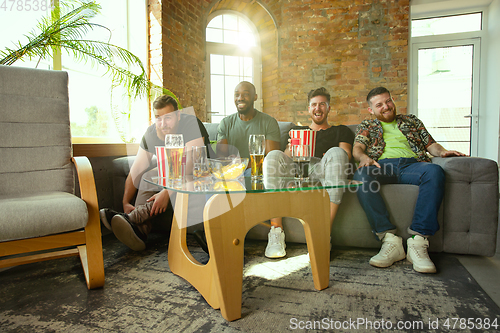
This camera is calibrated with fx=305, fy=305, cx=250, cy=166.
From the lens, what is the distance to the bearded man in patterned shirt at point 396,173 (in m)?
1.55

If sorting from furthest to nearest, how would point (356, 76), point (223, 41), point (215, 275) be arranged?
point (223, 41) → point (356, 76) → point (215, 275)

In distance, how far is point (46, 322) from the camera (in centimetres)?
106

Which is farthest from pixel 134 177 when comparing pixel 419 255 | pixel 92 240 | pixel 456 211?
pixel 456 211

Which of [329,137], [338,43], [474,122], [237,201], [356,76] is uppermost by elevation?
[338,43]

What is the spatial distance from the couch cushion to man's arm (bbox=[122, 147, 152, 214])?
73 centimetres

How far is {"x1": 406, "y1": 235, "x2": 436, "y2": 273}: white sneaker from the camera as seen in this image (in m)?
1.44

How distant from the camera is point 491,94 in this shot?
4.23 metres

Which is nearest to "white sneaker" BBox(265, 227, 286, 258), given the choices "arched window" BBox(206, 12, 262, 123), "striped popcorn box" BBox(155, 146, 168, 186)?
"striped popcorn box" BBox(155, 146, 168, 186)

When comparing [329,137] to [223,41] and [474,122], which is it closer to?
[223,41]

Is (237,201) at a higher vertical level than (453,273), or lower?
higher

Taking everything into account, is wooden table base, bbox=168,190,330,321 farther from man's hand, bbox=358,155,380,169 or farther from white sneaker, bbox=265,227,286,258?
man's hand, bbox=358,155,380,169

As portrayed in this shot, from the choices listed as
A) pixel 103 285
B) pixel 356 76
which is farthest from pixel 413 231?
pixel 356 76

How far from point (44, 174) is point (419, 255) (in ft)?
6.32

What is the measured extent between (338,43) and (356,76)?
0.54 m
